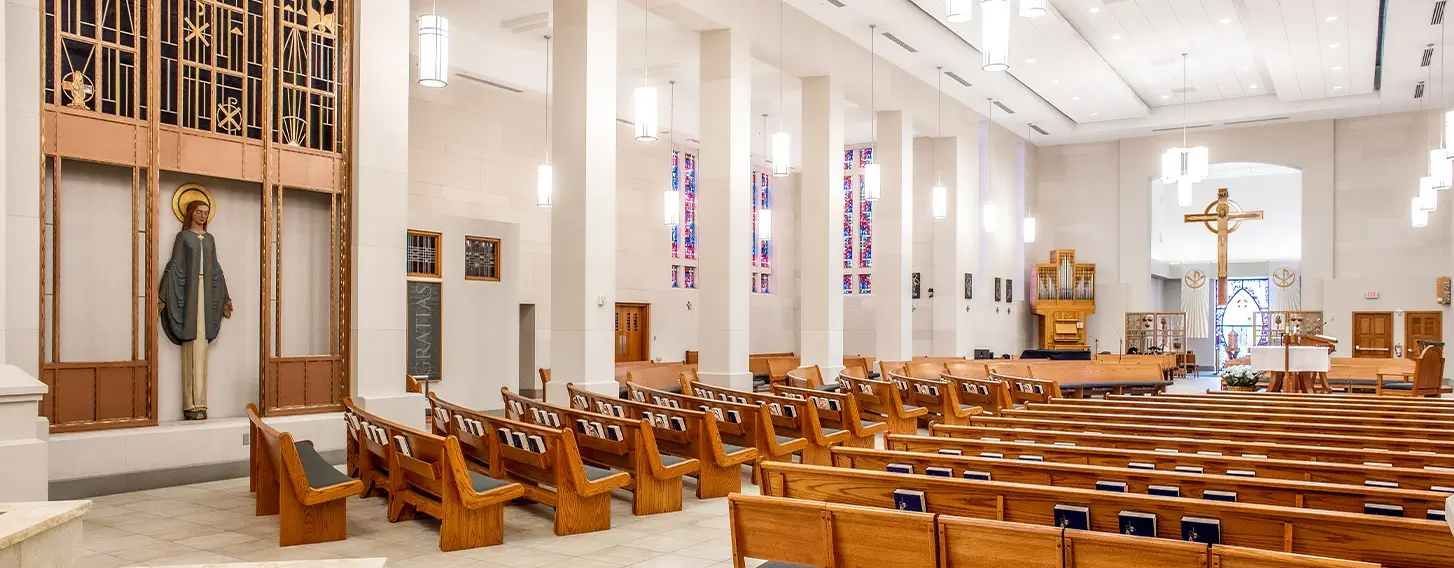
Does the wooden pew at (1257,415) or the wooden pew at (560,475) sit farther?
the wooden pew at (1257,415)

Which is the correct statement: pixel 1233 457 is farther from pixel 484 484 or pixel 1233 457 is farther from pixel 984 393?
pixel 984 393

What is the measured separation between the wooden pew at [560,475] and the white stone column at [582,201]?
3.40 metres

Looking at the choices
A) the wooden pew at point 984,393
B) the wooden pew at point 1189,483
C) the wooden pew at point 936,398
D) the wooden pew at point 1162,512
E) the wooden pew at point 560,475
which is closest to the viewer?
the wooden pew at point 1162,512

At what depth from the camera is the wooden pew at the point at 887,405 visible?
8602 millimetres

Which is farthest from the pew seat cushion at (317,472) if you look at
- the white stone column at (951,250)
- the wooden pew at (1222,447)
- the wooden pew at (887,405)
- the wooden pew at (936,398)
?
the white stone column at (951,250)

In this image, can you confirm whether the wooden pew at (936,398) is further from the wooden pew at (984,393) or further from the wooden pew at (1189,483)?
the wooden pew at (1189,483)

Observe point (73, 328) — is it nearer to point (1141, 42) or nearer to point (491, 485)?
point (491, 485)

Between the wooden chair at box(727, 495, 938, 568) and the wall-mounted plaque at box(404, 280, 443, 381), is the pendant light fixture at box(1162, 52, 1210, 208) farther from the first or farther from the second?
the wooden chair at box(727, 495, 938, 568)

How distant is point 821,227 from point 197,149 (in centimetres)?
831

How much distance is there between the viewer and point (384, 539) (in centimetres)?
482

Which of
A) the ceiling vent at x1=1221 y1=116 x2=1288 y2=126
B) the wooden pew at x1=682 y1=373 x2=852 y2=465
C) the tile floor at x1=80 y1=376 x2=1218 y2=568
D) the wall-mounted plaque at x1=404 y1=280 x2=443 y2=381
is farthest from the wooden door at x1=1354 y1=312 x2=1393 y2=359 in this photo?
the tile floor at x1=80 y1=376 x2=1218 y2=568

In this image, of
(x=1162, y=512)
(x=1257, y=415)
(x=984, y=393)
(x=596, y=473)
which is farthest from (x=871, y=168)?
(x=1162, y=512)

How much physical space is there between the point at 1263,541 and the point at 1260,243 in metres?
23.7

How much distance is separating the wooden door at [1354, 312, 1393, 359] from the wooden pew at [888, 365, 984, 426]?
12.7m
